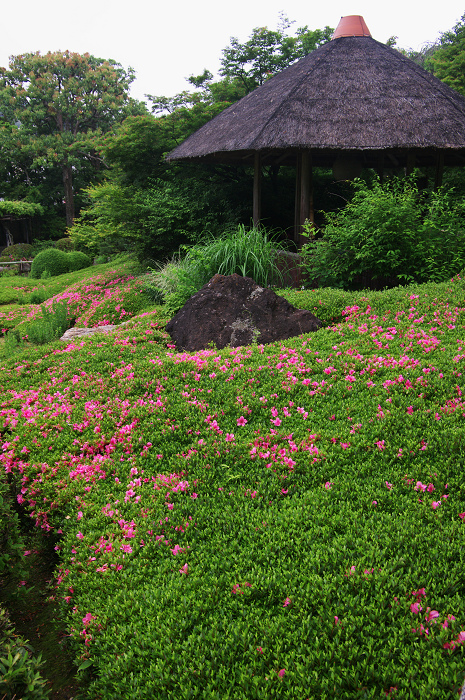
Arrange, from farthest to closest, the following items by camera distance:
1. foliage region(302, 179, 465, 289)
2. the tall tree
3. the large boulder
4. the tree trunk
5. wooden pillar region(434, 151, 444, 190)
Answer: the tree trunk, the tall tree, wooden pillar region(434, 151, 444, 190), foliage region(302, 179, 465, 289), the large boulder

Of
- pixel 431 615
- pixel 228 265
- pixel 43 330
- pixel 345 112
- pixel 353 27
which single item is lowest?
pixel 43 330

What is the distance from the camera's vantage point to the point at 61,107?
1293 inches

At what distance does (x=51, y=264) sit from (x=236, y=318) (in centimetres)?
1592

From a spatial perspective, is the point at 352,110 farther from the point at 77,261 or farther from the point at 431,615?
the point at 77,261

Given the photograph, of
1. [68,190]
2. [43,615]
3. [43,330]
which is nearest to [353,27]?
[43,330]

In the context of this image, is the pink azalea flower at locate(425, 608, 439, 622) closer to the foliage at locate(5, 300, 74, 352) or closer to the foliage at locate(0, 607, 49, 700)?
the foliage at locate(0, 607, 49, 700)

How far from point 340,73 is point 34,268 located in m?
15.2

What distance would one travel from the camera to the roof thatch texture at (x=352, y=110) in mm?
9031

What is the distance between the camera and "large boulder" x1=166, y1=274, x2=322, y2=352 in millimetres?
6246

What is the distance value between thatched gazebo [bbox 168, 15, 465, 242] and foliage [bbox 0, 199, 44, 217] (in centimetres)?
2132

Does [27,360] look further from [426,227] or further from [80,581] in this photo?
[426,227]

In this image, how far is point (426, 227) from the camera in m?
7.67

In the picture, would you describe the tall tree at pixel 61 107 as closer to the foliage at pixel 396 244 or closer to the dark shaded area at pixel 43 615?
the foliage at pixel 396 244

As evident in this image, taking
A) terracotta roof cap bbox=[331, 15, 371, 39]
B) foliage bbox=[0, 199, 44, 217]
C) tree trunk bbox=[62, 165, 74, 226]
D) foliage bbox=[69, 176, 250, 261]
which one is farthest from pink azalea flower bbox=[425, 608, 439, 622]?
tree trunk bbox=[62, 165, 74, 226]
